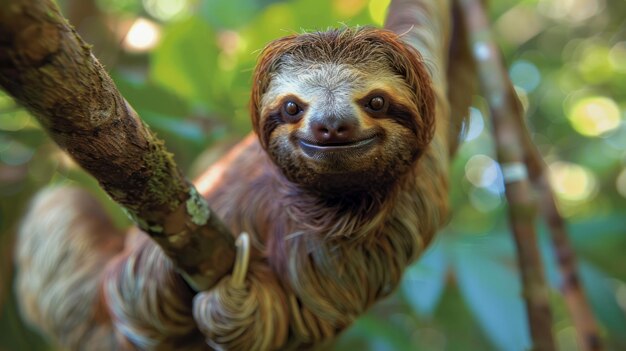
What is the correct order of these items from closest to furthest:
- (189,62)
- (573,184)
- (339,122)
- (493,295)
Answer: (339,122), (493,295), (189,62), (573,184)

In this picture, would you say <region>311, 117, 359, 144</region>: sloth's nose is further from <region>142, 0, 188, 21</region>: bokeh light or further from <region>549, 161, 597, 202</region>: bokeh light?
<region>549, 161, 597, 202</region>: bokeh light

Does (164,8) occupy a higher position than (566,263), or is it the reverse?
(164,8)

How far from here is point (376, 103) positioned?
136 cm

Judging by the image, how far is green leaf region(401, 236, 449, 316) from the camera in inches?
99.7

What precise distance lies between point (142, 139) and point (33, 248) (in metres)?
1.96

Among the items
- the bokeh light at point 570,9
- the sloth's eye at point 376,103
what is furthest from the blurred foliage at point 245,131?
the bokeh light at point 570,9

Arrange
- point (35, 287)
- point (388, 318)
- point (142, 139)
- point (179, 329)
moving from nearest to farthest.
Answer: point (142, 139) → point (179, 329) → point (35, 287) → point (388, 318)

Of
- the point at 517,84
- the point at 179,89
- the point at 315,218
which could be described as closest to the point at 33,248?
the point at 179,89

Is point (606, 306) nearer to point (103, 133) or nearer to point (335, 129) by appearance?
point (335, 129)

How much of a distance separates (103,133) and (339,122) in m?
0.48

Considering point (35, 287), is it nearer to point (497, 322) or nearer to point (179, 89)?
point (179, 89)

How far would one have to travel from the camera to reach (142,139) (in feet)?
4.10

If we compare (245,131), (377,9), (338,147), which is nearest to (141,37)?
(245,131)

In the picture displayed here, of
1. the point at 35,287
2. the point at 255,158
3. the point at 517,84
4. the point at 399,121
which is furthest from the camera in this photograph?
the point at 517,84
